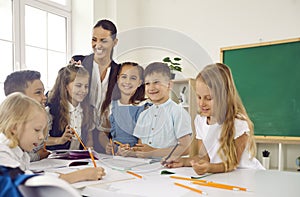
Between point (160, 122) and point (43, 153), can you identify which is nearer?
point (160, 122)

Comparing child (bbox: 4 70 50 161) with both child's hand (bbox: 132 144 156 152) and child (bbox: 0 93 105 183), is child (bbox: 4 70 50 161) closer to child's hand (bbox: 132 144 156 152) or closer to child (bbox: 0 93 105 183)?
child (bbox: 0 93 105 183)

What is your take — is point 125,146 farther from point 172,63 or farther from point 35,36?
point 35,36

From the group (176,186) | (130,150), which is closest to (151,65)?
(130,150)

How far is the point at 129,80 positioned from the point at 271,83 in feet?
5.83

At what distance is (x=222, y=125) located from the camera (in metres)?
1.08

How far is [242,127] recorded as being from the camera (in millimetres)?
1057

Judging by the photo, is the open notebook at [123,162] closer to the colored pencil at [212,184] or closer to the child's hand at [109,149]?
the child's hand at [109,149]

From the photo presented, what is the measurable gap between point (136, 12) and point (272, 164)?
6.90ft

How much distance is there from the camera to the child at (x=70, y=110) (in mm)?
1167

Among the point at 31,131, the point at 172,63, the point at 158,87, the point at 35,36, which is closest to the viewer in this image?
the point at 31,131

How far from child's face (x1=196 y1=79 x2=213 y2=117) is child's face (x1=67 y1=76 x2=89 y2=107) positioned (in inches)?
17.1

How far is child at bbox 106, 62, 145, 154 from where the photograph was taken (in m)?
1.05

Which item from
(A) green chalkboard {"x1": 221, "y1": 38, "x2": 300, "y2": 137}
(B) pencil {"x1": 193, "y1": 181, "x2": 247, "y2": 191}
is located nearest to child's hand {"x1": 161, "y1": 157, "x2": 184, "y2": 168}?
(B) pencil {"x1": 193, "y1": 181, "x2": 247, "y2": 191}

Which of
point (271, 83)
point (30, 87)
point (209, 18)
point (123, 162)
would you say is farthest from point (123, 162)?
point (209, 18)
